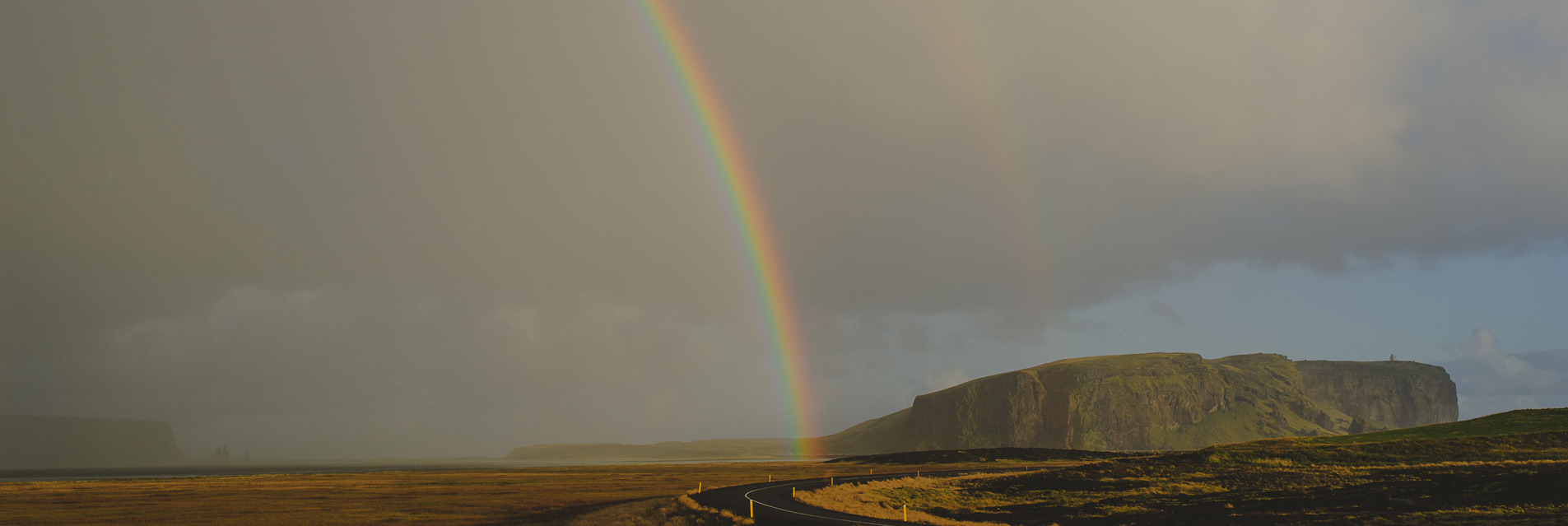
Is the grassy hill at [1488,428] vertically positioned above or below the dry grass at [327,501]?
above

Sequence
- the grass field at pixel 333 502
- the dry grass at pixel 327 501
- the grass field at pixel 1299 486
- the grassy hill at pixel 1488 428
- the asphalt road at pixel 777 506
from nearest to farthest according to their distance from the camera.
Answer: the asphalt road at pixel 777 506 < the grass field at pixel 1299 486 < the grass field at pixel 333 502 < the dry grass at pixel 327 501 < the grassy hill at pixel 1488 428

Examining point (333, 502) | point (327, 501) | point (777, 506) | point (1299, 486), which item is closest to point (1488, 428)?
point (1299, 486)

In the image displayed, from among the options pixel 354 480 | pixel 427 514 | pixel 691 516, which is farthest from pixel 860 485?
pixel 354 480

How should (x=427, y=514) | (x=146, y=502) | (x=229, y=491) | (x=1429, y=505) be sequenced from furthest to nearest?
(x=229, y=491)
(x=146, y=502)
(x=427, y=514)
(x=1429, y=505)

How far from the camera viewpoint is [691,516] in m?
57.0

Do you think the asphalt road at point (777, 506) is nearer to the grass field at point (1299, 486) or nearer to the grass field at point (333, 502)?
the grass field at point (1299, 486)

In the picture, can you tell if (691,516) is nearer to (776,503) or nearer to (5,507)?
(776,503)

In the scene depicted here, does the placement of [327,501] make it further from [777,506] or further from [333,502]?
[777,506]

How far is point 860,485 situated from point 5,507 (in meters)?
80.6

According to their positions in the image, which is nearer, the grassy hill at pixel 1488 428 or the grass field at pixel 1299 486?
the grass field at pixel 1299 486

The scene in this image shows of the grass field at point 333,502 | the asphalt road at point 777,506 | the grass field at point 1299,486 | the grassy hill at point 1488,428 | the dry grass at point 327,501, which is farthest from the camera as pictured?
the grassy hill at point 1488,428

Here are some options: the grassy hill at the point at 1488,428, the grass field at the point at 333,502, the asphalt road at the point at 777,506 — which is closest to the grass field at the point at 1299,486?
the grassy hill at the point at 1488,428

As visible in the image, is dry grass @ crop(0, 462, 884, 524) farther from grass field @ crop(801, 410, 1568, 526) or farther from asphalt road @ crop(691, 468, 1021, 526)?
grass field @ crop(801, 410, 1568, 526)

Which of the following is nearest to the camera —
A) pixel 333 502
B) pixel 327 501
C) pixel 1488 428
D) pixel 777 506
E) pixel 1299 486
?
pixel 777 506
